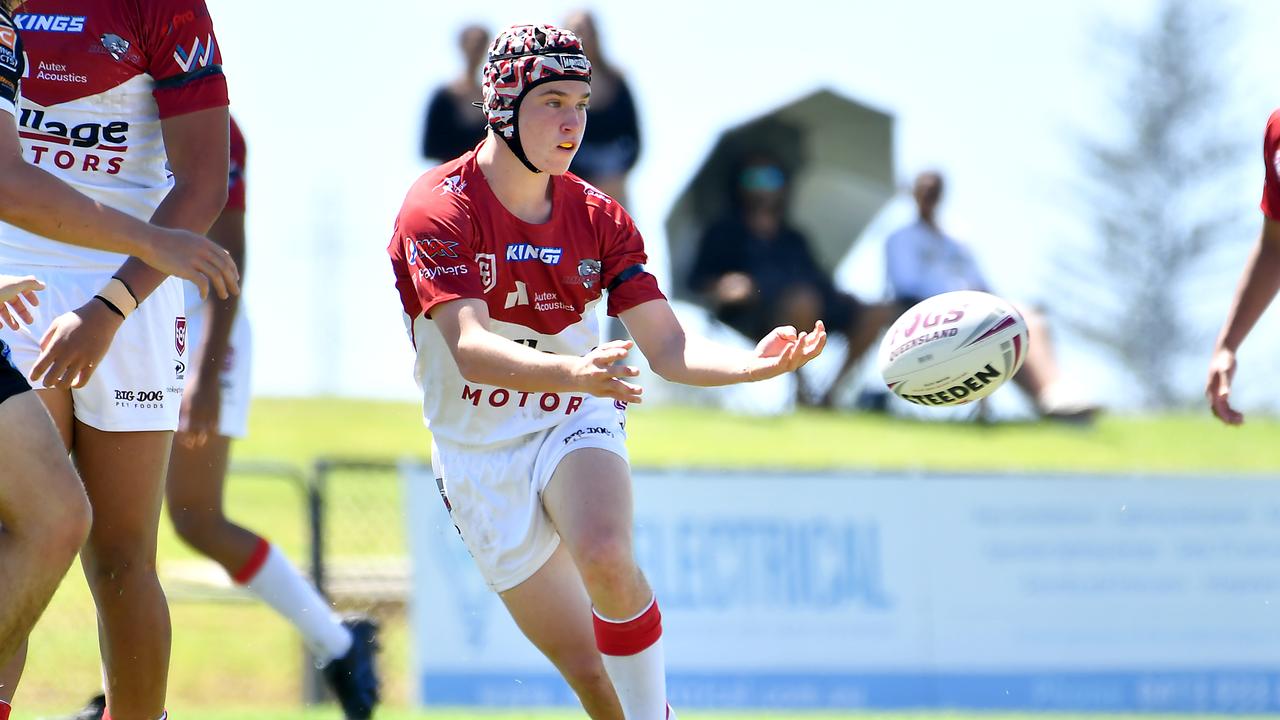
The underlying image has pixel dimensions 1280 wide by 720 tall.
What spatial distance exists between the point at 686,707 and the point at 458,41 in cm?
405

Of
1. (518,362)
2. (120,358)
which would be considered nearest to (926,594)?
(518,362)

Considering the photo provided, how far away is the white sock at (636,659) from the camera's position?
446 centimetres

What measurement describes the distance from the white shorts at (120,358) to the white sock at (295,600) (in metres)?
1.89

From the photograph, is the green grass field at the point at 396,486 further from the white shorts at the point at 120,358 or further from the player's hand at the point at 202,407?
the white shorts at the point at 120,358

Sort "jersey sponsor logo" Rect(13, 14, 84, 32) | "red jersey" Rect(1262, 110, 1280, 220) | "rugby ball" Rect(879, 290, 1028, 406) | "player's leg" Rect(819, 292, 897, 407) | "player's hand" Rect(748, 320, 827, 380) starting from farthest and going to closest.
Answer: "player's leg" Rect(819, 292, 897, 407) → "red jersey" Rect(1262, 110, 1280, 220) → "rugby ball" Rect(879, 290, 1028, 406) → "jersey sponsor logo" Rect(13, 14, 84, 32) → "player's hand" Rect(748, 320, 827, 380)

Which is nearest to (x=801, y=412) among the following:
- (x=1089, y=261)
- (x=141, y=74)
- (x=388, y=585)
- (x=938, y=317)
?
(x=388, y=585)

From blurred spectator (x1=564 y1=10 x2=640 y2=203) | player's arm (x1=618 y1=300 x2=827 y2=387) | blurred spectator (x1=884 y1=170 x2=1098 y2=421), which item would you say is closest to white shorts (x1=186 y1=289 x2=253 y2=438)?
player's arm (x1=618 y1=300 x2=827 y2=387)

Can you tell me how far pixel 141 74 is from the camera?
4.39m

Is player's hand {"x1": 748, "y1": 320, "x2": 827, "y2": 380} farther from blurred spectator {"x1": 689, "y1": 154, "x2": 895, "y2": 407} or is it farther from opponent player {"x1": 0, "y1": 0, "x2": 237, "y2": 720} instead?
blurred spectator {"x1": 689, "y1": 154, "x2": 895, "y2": 407}

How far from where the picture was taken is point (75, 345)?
3.99 metres

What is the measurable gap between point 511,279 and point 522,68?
23.8 inches

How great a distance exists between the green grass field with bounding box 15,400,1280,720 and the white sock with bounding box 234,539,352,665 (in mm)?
2969

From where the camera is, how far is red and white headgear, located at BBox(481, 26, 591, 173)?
4.65 m

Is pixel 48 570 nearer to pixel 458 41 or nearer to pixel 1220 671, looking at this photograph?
pixel 458 41
